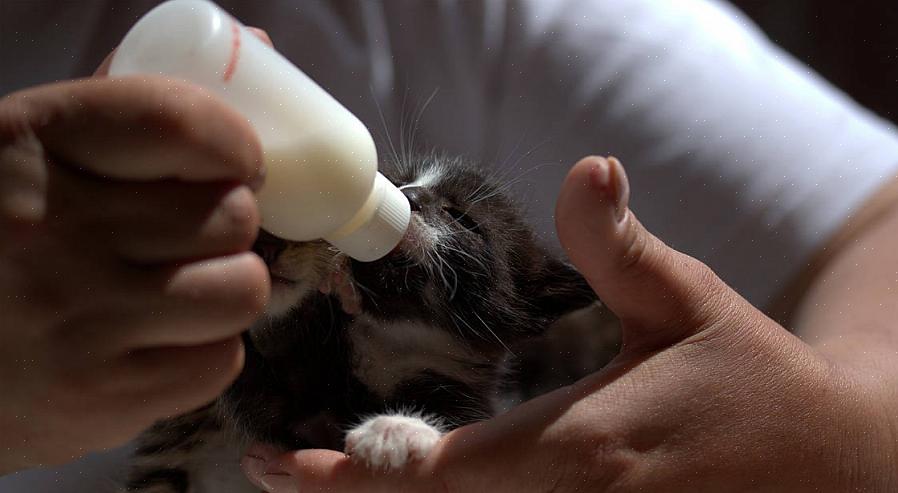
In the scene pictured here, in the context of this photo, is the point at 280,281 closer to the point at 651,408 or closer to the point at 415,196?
the point at 415,196

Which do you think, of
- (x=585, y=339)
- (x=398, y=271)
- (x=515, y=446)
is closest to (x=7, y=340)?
(x=515, y=446)

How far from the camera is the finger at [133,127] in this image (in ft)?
1.31

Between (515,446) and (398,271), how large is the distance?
323mm

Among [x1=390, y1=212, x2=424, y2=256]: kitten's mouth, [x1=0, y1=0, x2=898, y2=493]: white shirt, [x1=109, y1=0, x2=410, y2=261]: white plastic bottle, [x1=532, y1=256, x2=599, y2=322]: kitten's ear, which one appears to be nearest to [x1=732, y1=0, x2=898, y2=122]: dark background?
[x1=0, y1=0, x2=898, y2=493]: white shirt

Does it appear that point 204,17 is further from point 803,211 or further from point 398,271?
point 803,211

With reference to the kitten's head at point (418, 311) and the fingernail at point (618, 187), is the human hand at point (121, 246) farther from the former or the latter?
the kitten's head at point (418, 311)

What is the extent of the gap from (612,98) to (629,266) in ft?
1.61

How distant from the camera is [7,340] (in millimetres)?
441

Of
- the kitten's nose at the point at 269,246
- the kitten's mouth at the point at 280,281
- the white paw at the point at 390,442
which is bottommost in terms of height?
the white paw at the point at 390,442

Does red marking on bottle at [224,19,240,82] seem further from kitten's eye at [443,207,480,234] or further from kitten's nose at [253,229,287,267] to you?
kitten's eye at [443,207,480,234]

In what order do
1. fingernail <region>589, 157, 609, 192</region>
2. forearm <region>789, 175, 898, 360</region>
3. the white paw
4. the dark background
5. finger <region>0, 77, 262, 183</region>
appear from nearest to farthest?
finger <region>0, 77, 262, 183</region> < fingernail <region>589, 157, 609, 192</region> < the white paw < forearm <region>789, 175, 898, 360</region> < the dark background

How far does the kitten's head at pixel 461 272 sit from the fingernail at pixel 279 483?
16cm

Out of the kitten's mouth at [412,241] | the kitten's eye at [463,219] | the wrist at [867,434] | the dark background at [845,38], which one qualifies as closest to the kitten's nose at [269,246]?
the kitten's mouth at [412,241]

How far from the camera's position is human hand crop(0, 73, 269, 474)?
406 mm
